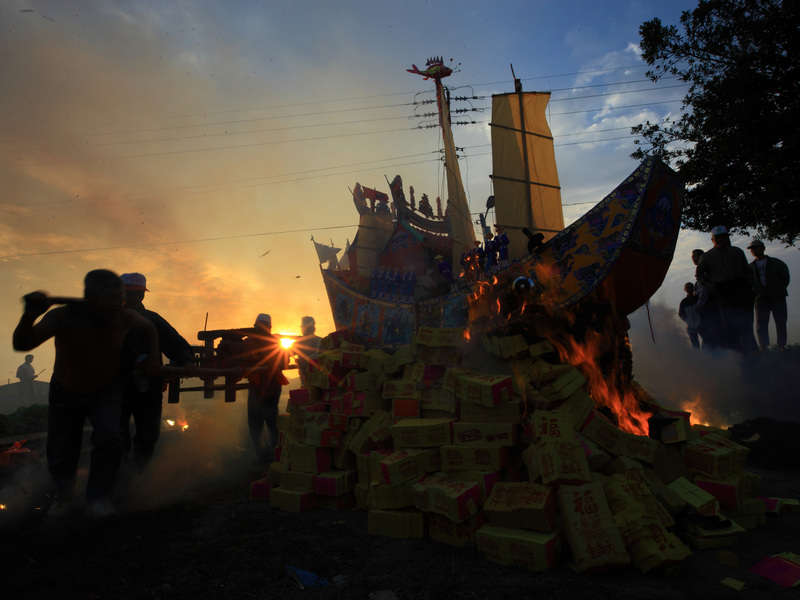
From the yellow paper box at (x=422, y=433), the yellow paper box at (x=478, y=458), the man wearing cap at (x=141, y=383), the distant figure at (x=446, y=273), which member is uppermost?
the distant figure at (x=446, y=273)

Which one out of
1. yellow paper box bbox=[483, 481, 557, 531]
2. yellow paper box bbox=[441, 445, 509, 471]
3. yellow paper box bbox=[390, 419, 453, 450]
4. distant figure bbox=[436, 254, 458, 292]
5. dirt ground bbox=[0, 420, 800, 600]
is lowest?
dirt ground bbox=[0, 420, 800, 600]

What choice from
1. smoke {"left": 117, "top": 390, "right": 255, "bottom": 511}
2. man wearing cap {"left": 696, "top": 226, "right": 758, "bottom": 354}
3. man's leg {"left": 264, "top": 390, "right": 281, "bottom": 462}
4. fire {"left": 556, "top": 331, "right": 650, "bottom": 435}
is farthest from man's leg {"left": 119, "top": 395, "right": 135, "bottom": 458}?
man wearing cap {"left": 696, "top": 226, "right": 758, "bottom": 354}

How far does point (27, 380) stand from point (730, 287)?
22.7 m

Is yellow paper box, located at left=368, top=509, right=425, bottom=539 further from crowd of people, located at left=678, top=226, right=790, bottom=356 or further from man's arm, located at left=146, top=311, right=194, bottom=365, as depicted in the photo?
crowd of people, located at left=678, top=226, right=790, bottom=356

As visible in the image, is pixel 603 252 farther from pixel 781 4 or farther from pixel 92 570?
pixel 781 4

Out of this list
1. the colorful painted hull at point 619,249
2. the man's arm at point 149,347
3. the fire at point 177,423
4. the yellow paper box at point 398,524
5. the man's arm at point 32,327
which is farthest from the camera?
the fire at point 177,423

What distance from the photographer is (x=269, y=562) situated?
2871 millimetres

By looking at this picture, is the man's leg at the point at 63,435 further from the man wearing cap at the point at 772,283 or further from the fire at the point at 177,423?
the man wearing cap at the point at 772,283

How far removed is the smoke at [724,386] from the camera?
7.57 metres

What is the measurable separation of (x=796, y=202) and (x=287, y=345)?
9942mm

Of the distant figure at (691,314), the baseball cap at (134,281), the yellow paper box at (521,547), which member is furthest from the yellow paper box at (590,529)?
the distant figure at (691,314)

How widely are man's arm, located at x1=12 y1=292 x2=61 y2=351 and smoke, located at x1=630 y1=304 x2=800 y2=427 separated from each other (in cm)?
801

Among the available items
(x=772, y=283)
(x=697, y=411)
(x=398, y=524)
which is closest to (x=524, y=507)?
(x=398, y=524)

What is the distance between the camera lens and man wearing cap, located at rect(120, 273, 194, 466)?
4.28 m
